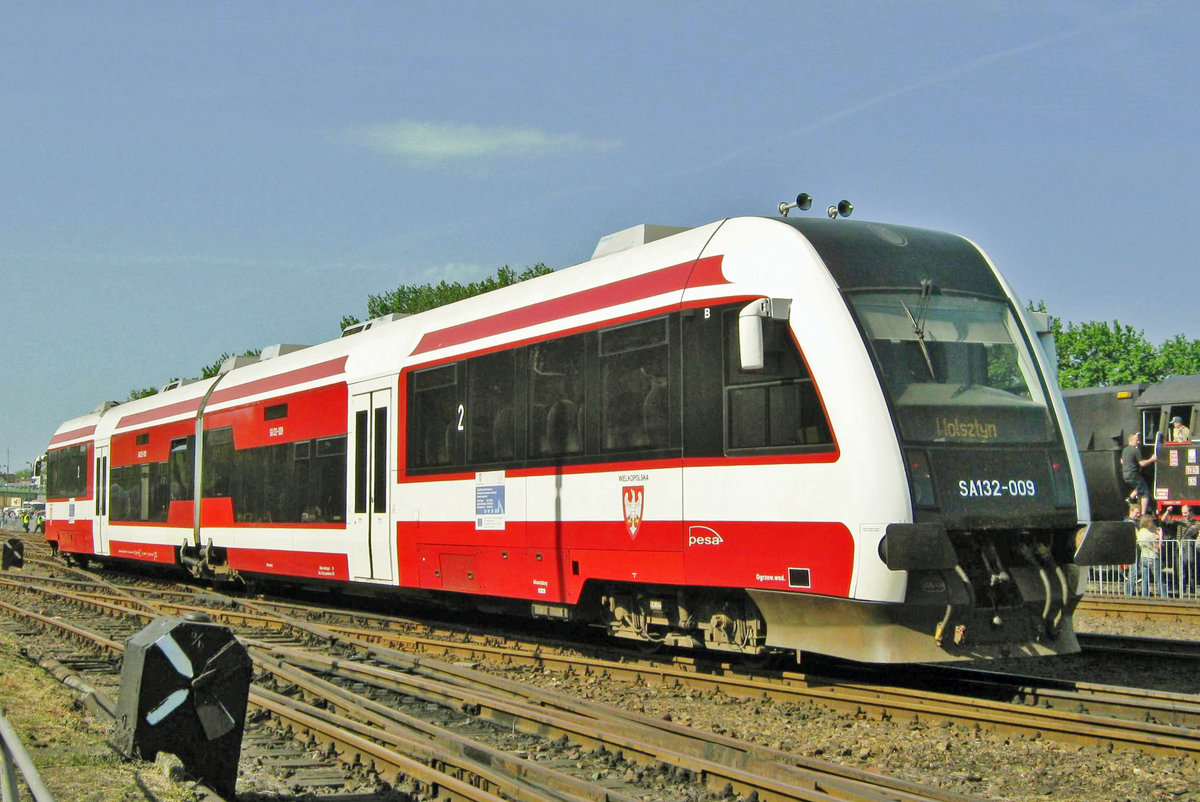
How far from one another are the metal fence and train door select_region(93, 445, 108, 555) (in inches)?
790

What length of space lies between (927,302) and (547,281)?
4350 millimetres

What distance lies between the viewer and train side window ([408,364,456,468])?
1349 cm

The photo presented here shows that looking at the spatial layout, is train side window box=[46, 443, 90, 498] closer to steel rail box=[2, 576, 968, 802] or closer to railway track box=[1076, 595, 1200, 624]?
railway track box=[1076, 595, 1200, 624]

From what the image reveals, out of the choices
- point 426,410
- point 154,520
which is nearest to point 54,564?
point 154,520

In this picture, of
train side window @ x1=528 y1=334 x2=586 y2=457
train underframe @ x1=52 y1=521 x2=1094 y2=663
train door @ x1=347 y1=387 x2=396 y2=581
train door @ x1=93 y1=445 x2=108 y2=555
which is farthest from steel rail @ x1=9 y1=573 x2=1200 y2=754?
train door @ x1=93 y1=445 x2=108 y2=555

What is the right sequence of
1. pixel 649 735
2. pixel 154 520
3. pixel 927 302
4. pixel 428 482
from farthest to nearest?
pixel 154 520, pixel 428 482, pixel 927 302, pixel 649 735

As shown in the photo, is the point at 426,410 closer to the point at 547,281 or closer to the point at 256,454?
the point at 547,281

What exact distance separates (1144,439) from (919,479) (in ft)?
64.4

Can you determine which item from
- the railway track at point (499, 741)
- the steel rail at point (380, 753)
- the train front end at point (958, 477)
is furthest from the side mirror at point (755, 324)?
the steel rail at point (380, 753)

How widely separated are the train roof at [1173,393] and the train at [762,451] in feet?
55.4

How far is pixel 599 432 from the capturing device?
439 inches

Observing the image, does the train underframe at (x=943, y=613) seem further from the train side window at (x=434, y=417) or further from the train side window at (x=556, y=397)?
the train side window at (x=434, y=417)

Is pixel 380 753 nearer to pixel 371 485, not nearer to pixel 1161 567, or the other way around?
pixel 371 485

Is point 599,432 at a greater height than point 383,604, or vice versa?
point 599,432
